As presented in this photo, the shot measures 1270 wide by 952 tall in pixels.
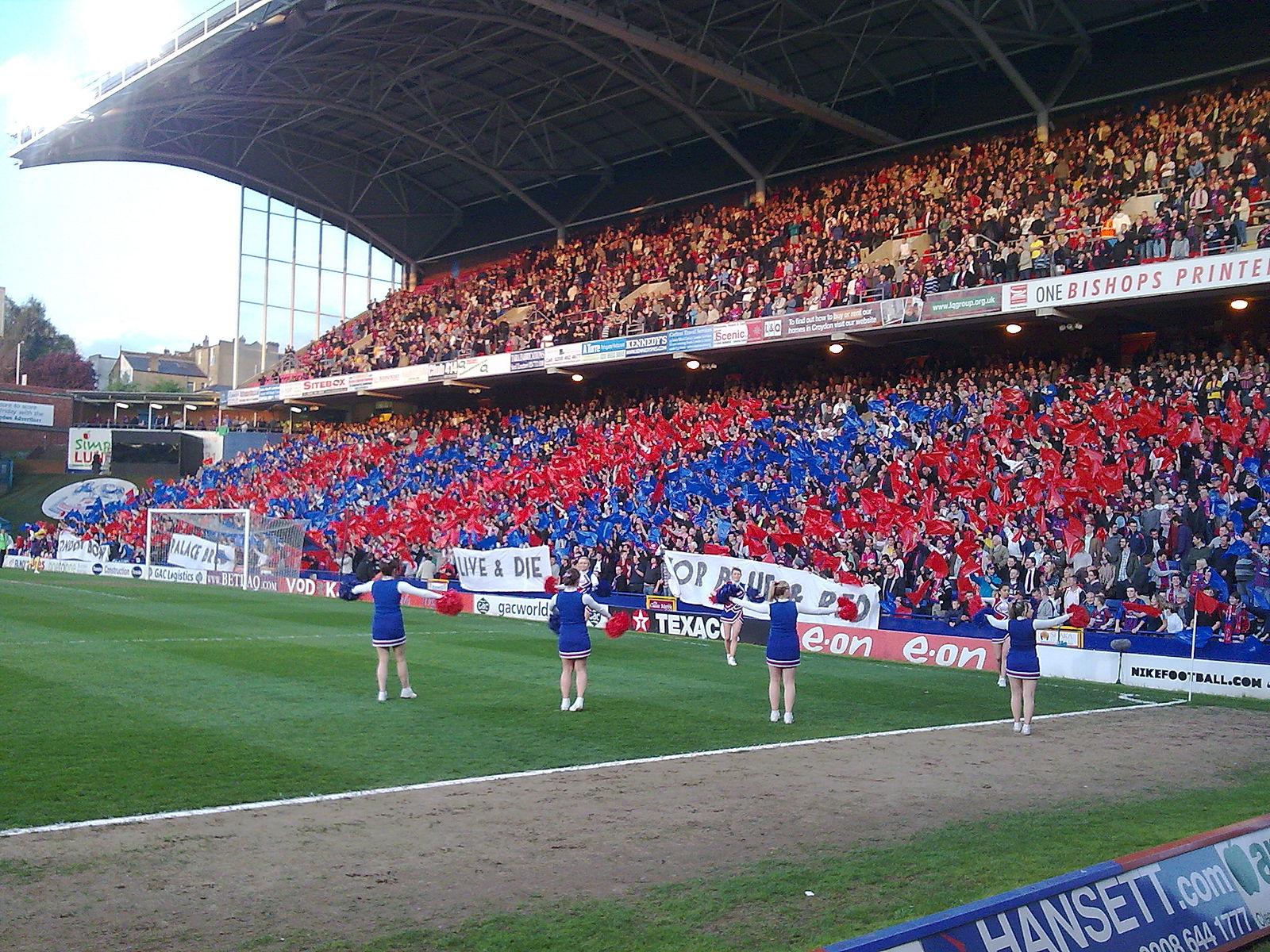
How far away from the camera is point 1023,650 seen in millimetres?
13328

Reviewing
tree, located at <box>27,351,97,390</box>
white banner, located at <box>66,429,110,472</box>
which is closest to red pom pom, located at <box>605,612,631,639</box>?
white banner, located at <box>66,429,110,472</box>

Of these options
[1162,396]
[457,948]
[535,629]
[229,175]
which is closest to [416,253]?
[229,175]

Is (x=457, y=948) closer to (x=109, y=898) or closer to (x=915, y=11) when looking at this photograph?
(x=109, y=898)

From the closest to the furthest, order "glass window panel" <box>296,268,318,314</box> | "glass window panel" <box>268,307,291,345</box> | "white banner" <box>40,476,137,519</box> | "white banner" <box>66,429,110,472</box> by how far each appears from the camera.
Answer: "white banner" <box>40,476,137,519</box> < "glass window panel" <box>268,307,291,345</box> < "glass window panel" <box>296,268,318,314</box> < "white banner" <box>66,429,110,472</box>

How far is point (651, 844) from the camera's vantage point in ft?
26.7

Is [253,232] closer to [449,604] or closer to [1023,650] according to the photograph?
[449,604]

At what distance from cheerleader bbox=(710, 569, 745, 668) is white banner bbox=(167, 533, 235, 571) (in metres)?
20.6

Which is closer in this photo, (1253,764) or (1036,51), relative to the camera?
(1253,764)

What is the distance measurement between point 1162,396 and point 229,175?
137 ft

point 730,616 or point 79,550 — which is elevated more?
point 79,550

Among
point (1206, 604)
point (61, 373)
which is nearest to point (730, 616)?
point (1206, 604)

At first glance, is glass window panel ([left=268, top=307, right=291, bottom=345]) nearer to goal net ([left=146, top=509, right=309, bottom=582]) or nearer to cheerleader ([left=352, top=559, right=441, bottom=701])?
goal net ([left=146, top=509, right=309, bottom=582])

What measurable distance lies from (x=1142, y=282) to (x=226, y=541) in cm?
2857

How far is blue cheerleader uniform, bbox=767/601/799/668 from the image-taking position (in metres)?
13.6
